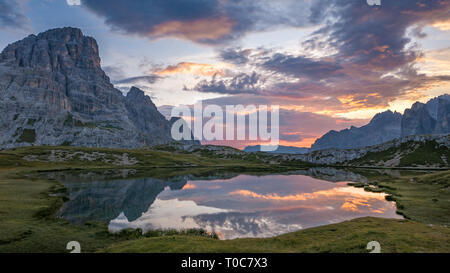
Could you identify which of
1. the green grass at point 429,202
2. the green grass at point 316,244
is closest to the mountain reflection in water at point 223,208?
the green grass at point 429,202

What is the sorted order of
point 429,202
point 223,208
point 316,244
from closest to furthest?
point 316,244 < point 429,202 < point 223,208

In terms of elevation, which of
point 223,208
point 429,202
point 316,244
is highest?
point 316,244

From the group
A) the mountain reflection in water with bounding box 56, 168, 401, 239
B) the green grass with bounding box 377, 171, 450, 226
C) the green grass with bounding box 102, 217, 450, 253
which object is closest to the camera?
the green grass with bounding box 102, 217, 450, 253

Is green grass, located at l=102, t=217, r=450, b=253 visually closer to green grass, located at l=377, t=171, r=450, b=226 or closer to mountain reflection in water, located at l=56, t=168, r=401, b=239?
mountain reflection in water, located at l=56, t=168, r=401, b=239

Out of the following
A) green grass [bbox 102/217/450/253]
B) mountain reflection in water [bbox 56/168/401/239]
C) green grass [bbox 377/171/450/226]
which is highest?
green grass [bbox 102/217/450/253]

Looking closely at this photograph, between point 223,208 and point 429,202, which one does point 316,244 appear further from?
point 429,202

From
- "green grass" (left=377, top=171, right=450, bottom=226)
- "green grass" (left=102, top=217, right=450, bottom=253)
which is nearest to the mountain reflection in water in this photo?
"green grass" (left=377, top=171, right=450, bottom=226)

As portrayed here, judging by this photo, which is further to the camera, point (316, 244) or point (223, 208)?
point (223, 208)

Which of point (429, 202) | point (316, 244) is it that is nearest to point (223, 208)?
point (316, 244)

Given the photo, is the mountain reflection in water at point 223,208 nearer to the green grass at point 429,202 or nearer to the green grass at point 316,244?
the green grass at point 429,202

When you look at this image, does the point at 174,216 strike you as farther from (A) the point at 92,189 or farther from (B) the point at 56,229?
(A) the point at 92,189
